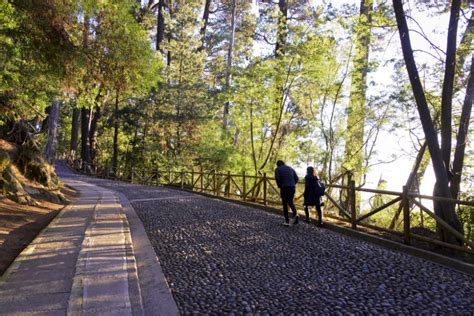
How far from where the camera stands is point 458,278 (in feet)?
15.8

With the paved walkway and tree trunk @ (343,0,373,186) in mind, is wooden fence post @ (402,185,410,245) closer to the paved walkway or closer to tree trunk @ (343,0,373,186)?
the paved walkway

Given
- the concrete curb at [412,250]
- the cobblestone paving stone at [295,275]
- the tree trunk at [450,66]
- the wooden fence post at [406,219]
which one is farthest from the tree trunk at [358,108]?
the cobblestone paving stone at [295,275]

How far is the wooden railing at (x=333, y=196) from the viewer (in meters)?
6.53

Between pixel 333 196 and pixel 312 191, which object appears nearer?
pixel 312 191

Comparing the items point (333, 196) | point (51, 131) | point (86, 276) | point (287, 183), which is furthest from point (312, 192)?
point (51, 131)

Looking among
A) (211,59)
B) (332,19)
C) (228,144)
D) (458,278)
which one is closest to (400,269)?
(458,278)

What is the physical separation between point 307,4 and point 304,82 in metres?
5.99

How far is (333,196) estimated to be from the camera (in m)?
16.7

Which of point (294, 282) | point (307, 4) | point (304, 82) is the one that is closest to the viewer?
point (294, 282)

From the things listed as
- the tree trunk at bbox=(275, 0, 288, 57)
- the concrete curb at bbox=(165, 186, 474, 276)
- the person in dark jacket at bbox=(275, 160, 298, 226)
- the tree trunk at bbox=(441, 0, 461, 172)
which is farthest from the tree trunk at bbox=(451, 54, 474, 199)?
the tree trunk at bbox=(275, 0, 288, 57)

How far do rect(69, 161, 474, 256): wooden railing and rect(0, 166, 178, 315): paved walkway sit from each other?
186 inches

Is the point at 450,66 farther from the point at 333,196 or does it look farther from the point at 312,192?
the point at 333,196

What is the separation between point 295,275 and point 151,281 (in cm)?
188

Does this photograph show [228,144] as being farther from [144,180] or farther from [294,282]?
[294,282]
